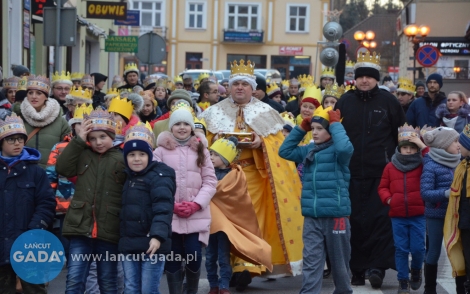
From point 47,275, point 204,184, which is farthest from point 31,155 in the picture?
point 204,184

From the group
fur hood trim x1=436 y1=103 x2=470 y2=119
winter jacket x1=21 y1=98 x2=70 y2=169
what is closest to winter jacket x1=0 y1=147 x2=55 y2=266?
winter jacket x1=21 y1=98 x2=70 y2=169

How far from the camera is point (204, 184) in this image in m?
7.80

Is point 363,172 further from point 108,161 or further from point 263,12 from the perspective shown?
point 263,12

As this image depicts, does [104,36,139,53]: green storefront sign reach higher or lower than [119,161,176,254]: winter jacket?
higher

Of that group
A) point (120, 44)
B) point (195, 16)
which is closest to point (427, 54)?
point (120, 44)

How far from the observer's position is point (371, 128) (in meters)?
9.27

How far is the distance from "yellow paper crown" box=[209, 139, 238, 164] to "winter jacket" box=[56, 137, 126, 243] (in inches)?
67.1

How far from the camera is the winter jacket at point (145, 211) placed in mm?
6715

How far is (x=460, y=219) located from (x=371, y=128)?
1757 mm

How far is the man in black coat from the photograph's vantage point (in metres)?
9.27

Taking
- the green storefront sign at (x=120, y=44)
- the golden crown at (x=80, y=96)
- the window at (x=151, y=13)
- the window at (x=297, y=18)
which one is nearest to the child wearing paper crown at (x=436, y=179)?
the golden crown at (x=80, y=96)

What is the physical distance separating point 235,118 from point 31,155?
2.70 meters

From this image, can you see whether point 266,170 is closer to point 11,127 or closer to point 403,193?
point 403,193

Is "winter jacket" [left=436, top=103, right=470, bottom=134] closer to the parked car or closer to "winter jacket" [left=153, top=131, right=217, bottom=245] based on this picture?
"winter jacket" [left=153, top=131, right=217, bottom=245]
